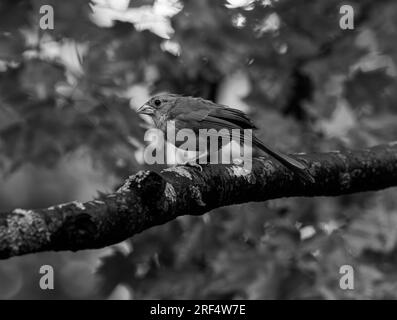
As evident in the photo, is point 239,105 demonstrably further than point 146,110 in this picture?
Yes

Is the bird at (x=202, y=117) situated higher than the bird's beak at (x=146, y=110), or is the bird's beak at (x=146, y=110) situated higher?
the bird's beak at (x=146, y=110)

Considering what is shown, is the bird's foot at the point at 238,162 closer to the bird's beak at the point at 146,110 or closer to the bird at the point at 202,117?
the bird at the point at 202,117

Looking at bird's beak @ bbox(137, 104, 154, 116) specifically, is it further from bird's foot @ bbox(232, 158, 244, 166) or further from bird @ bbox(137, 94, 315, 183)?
bird's foot @ bbox(232, 158, 244, 166)

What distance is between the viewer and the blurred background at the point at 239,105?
424 centimetres

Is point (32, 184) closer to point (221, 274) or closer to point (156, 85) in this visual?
point (156, 85)

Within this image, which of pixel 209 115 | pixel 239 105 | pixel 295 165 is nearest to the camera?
pixel 295 165

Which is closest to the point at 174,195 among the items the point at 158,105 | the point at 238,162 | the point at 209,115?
the point at 238,162

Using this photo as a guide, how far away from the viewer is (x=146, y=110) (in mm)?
4188

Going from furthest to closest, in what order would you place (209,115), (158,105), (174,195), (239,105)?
(239,105) → (158,105) → (209,115) → (174,195)

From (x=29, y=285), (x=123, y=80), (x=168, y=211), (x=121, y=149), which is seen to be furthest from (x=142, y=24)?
(x=29, y=285)

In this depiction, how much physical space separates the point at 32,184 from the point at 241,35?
17.2 ft

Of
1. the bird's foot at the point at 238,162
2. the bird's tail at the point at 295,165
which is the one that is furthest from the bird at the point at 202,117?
the bird's foot at the point at 238,162

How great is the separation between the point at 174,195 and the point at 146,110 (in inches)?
73.5

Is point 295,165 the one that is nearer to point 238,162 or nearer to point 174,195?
point 238,162
